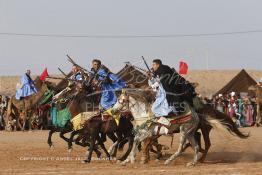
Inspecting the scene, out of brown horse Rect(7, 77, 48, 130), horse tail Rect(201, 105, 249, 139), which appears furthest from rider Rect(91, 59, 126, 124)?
brown horse Rect(7, 77, 48, 130)

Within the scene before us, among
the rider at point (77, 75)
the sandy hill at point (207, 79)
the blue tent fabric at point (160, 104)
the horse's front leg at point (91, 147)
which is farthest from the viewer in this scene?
the sandy hill at point (207, 79)

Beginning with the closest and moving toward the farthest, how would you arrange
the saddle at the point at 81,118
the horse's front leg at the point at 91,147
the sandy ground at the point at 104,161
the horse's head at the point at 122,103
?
1. the sandy ground at the point at 104,161
2. the horse's head at the point at 122,103
3. the horse's front leg at the point at 91,147
4. the saddle at the point at 81,118

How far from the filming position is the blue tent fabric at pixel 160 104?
1614 cm

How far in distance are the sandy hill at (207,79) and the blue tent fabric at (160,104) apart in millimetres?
39283

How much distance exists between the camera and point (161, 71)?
53.7ft

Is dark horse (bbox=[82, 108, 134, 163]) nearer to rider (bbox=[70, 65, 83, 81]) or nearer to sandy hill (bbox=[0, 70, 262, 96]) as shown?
rider (bbox=[70, 65, 83, 81])

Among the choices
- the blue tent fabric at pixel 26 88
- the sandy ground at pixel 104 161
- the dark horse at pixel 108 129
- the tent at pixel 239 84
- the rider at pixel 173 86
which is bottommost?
the sandy ground at pixel 104 161

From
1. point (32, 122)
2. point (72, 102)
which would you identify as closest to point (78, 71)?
point (72, 102)

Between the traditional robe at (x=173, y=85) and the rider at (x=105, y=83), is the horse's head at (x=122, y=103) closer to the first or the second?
the traditional robe at (x=173, y=85)

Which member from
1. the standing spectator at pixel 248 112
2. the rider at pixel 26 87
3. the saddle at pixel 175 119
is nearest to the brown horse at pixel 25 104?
the rider at pixel 26 87

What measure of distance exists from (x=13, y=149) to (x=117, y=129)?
5.11 m

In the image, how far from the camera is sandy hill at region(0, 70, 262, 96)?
58719 mm

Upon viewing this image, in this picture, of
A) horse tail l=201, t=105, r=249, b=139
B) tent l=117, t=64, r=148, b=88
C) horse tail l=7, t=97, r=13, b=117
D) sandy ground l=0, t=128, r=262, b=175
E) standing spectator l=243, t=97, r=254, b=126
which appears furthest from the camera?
standing spectator l=243, t=97, r=254, b=126

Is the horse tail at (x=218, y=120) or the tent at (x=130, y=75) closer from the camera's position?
the horse tail at (x=218, y=120)
